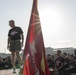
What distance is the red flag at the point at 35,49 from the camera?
3225 millimetres

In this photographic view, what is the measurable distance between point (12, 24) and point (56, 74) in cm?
258

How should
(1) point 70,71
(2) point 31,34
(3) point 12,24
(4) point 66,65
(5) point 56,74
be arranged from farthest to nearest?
(4) point 66,65 < (1) point 70,71 < (5) point 56,74 < (3) point 12,24 < (2) point 31,34

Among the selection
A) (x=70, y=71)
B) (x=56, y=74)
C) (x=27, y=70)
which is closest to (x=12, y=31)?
(x=56, y=74)

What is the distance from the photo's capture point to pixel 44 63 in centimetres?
325

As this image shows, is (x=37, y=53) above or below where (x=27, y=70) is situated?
above

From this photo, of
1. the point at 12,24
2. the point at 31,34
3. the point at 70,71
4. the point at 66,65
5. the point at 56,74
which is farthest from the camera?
the point at 66,65

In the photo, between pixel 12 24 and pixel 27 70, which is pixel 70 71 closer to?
pixel 12 24

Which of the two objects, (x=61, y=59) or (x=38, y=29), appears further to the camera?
(x=61, y=59)

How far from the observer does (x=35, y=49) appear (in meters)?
3.27

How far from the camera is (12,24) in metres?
7.26

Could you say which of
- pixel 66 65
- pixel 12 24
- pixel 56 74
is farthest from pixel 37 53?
pixel 66 65

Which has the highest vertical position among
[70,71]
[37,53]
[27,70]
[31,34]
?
[31,34]

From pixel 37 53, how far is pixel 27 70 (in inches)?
9.6

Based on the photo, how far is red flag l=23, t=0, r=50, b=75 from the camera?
→ 322 cm
